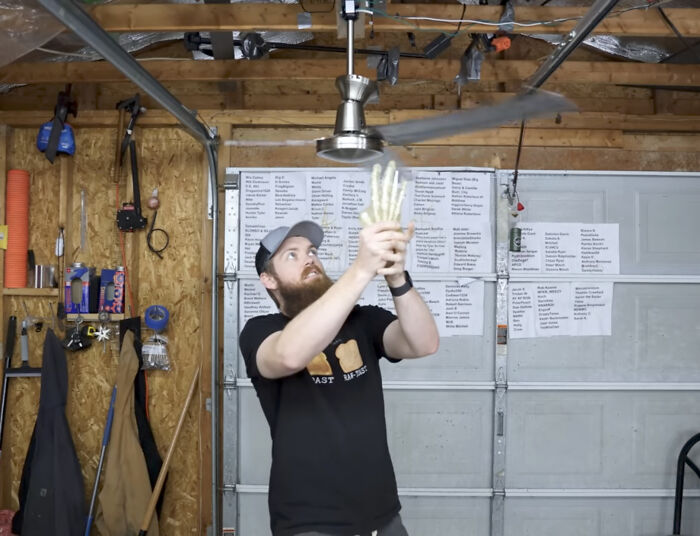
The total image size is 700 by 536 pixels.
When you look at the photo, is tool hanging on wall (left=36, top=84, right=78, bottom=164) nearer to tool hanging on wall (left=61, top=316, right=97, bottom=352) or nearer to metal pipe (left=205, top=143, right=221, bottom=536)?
metal pipe (left=205, top=143, right=221, bottom=536)

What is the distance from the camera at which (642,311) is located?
11.0 feet

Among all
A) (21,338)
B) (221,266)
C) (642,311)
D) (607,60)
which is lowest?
(21,338)

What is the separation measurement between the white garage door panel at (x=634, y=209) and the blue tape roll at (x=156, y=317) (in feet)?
6.67

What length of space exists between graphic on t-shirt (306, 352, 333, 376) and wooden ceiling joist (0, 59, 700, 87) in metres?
1.85

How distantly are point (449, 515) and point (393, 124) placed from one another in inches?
101

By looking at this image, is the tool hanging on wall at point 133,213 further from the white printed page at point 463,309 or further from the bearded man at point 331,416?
the bearded man at point 331,416

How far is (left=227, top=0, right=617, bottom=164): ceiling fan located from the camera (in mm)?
1229

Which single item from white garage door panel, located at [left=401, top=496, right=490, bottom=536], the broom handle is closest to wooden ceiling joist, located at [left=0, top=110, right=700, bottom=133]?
the broom handle

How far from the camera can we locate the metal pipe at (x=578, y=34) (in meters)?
1.69

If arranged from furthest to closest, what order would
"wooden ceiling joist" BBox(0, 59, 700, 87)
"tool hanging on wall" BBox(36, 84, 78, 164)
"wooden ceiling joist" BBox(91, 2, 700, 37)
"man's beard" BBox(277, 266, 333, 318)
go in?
1. "tool hanging on wall" BBox(36, 84, 78, 164)
2. "wooden ceiling joist" BBox(0, 59, 700, 87)
3. "wooden ceiling joist" BBox(91, 2, 700, 37)
4. "man's beard" BBox(277, 266, 333, 318)

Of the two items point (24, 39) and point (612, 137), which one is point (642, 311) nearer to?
point (612, 137)

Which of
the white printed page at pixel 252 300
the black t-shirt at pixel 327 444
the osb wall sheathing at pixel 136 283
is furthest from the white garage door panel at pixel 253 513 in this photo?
the black t-shirt at pixel 327 444

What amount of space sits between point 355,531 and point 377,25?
6.10 ft

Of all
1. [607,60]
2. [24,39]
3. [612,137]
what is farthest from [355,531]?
[607,60]
